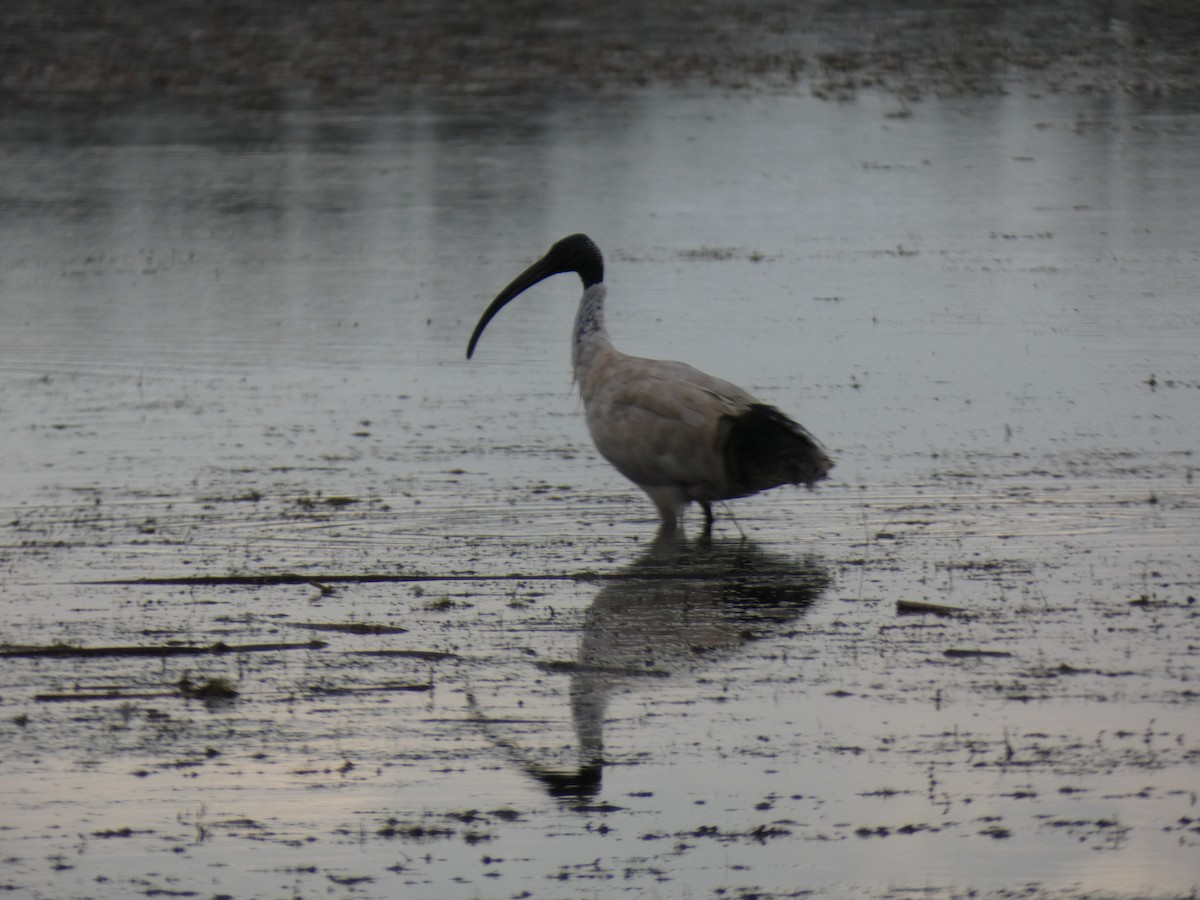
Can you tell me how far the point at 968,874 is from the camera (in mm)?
5410

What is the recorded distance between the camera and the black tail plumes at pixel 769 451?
916 cm

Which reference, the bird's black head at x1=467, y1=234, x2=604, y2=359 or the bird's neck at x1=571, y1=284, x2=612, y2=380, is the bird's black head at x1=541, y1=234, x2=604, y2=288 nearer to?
the bird's black head at x1=467, y1=234, x2=604, y2=359

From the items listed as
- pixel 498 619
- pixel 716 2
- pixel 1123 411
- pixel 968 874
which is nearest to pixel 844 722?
pixel 968 874

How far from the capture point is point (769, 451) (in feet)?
30.1

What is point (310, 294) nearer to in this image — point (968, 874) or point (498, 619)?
point (498, 619)

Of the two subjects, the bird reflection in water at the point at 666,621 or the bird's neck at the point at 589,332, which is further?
the bird's neck at the point at 589,332

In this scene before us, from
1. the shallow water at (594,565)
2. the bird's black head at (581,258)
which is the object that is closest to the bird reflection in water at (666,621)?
the shallow water at (594,565)

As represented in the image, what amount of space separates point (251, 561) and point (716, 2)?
33.9m

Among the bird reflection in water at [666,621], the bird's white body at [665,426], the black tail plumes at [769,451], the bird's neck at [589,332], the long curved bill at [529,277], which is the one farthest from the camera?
the long curved bill at [529,277]

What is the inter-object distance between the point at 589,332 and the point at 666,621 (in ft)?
9.26

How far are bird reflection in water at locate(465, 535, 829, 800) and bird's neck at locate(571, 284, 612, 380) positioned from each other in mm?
1281

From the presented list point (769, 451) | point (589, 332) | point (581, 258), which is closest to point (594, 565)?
point (769, 451)

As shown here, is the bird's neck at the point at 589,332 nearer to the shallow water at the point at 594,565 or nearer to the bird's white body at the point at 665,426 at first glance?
the bird's white body at the point at 665,426

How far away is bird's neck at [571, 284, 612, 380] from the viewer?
1038 centimetres
